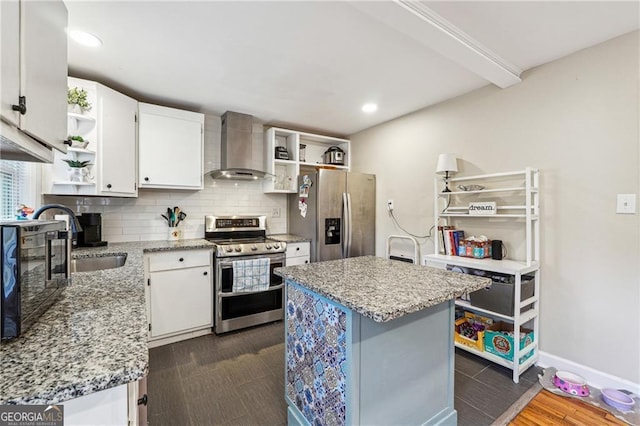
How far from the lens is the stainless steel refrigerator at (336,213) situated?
11.0 ft

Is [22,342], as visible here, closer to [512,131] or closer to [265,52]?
[265,52]

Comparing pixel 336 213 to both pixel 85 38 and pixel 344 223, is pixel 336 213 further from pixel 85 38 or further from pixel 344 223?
pixel 85 38

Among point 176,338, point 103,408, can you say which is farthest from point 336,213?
point 103,408

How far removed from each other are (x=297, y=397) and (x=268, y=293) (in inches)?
61.3

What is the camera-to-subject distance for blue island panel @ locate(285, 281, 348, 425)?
1.27 m

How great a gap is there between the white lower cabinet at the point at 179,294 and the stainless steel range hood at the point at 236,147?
0.97 metres

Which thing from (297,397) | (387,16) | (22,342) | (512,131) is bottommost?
(297,397)

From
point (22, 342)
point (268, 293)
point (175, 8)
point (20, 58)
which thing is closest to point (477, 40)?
point (175, 8)

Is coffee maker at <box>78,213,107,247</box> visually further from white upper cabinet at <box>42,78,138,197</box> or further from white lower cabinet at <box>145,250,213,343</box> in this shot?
white lower cabinet at <box>145,250,213,343</box>

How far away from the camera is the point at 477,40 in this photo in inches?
74.9

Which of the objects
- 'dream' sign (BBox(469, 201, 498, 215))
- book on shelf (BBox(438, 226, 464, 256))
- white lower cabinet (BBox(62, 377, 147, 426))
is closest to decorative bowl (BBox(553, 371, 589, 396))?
book on shelf (BBox(438, 226, 464, 256))

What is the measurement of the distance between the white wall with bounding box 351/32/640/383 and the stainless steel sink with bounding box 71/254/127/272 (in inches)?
127

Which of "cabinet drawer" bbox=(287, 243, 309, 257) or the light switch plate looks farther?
"cabinet drawer" bbox=(287, 243, 309, 257)

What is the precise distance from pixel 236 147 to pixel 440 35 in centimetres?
228
